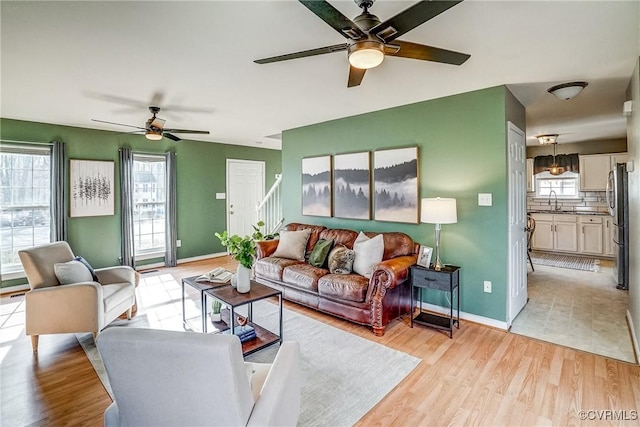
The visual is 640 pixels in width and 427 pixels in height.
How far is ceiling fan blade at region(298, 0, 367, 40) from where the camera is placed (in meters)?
1.43

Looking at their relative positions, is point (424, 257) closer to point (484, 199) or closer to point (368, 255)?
point (368, 255)

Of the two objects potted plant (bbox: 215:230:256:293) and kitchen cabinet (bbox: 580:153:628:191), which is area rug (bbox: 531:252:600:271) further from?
potted plant (bbox: 215:230:256:293)

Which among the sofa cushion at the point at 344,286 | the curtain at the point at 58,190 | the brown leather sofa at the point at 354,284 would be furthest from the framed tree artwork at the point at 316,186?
the curtain at the point at 58,190

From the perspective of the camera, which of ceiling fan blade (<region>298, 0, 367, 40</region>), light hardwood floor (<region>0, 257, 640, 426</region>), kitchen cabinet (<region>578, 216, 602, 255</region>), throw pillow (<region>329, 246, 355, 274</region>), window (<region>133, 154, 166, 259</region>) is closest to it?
ceiling fan blade (<region>298, 0, 367, 40</region>)

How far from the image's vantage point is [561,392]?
2232 millimetres

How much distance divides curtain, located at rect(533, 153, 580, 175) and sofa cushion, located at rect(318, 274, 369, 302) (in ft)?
19.7

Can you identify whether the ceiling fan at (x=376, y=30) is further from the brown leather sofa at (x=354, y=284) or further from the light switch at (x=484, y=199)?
the brown leather sofa at (x=354, y=284)

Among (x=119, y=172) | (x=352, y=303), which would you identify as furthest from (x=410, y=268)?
(x=119, y=172)

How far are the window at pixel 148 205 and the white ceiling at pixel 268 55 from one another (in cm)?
159

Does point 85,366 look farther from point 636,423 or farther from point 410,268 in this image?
point 636,423

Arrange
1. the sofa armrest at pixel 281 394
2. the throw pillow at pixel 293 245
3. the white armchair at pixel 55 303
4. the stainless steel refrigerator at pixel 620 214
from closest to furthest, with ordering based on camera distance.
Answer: the sofa armrest at pixel 281 394 < the white armchair at pixel 55 303 < the stainless steel refrigerator at pixel 620 214 < the throw pillow at pixel 293 245

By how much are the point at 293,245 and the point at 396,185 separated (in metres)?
1.59

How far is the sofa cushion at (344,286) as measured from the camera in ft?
10.7

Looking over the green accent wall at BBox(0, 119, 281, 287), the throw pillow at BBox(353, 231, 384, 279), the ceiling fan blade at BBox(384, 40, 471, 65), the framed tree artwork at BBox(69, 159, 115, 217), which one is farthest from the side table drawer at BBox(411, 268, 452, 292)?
the framed tree artwork at BBox(69, 159, 115, 217)
